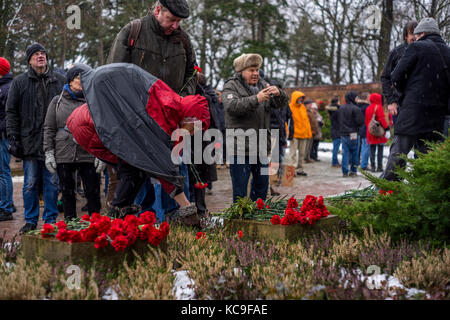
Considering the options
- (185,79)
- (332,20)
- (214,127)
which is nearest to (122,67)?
(185,79)

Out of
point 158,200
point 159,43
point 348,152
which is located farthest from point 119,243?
point 348,152

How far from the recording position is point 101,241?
3.19 m

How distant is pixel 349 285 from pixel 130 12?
21362 millimetres

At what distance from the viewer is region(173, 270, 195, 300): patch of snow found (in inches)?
118

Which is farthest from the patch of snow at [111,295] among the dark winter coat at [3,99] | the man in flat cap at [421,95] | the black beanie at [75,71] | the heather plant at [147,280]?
the dark winter coat at [3,99]

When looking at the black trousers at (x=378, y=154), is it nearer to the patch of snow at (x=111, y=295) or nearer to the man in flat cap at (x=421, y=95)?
the man in flat cap at (x=421, y=95)

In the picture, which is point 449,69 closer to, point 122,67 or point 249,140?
point 249,140

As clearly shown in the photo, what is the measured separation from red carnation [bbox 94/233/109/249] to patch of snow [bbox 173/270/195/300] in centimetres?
49

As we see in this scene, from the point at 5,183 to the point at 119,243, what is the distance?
4600 mm

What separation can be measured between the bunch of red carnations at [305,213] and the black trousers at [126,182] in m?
1.16

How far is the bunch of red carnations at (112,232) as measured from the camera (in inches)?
126

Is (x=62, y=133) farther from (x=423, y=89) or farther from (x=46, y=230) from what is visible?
(x=423, y=89)

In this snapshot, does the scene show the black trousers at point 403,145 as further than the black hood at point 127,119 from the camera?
Yes
